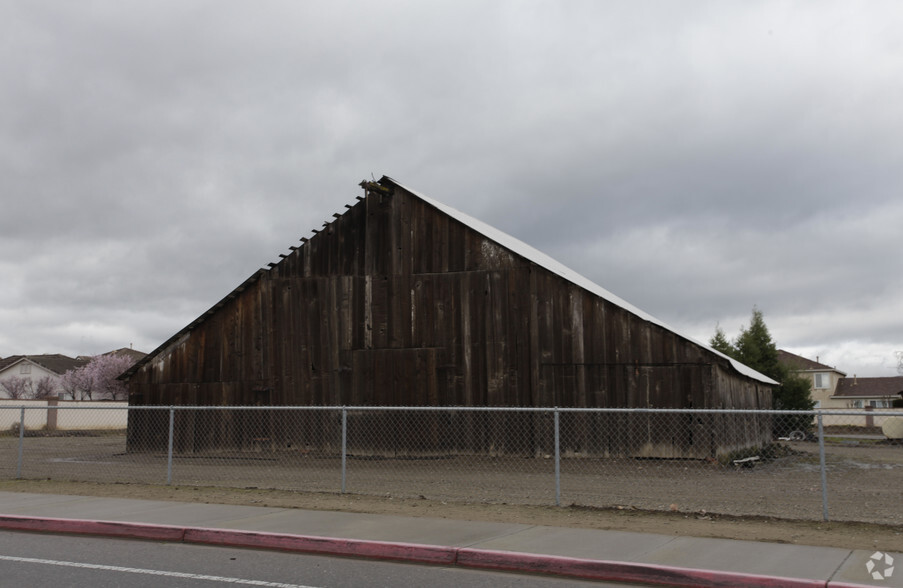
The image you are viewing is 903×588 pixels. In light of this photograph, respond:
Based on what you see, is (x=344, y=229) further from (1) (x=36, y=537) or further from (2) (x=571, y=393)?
(1) (x=36, y=537)

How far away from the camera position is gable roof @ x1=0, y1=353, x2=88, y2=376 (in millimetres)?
82188

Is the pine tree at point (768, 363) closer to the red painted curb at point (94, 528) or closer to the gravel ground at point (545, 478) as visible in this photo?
the gravel ground at point (545, 478)

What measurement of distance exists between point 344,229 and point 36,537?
15.7 metres

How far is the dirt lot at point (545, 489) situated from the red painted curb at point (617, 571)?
207 cm

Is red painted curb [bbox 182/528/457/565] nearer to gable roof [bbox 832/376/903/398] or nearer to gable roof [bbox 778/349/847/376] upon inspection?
gable roof [bbox 778/349/847/376]

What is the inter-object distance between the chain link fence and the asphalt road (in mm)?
4448

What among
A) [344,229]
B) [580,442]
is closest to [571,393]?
[580,442]

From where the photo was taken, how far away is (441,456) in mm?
22766

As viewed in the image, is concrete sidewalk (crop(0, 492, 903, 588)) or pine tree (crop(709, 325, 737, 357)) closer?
concrete sidewalk (crop(0, 492, 903, 588))

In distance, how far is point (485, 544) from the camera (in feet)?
28.9

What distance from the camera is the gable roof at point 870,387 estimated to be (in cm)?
8181

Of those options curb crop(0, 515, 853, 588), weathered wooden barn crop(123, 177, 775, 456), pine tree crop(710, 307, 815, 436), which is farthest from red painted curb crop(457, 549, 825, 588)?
pine tree crop(710, 307, 815, 436)

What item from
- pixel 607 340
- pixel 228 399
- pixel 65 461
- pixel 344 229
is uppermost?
pixel 344 229

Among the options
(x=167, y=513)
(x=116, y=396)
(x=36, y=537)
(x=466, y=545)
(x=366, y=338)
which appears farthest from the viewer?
(x=116, y=396)
